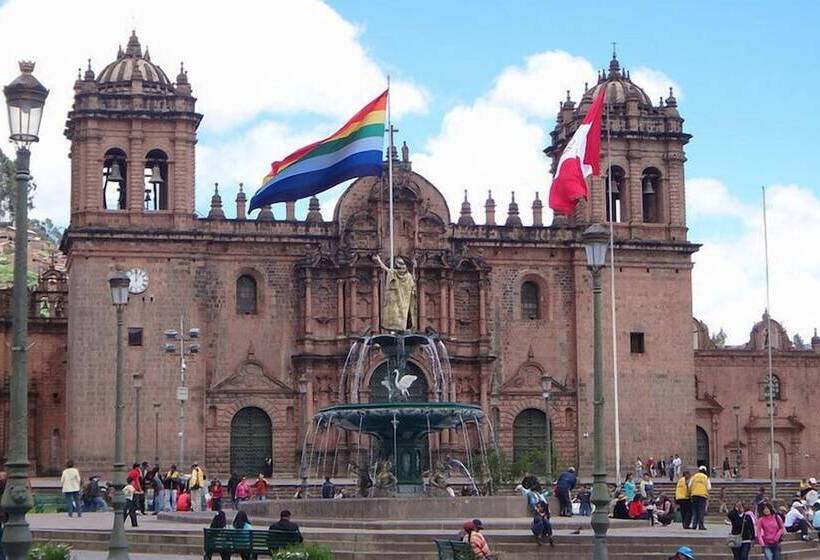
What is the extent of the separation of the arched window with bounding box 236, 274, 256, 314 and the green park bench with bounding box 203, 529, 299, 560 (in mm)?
30017

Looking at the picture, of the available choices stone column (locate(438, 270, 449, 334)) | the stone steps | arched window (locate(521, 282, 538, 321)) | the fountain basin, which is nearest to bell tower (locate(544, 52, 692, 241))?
arched window (locate(521, 282, 538, 321))

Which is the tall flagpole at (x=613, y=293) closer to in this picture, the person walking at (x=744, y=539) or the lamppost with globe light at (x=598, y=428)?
the person walking at (x=744, y=539)

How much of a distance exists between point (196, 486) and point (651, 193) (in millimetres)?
25098

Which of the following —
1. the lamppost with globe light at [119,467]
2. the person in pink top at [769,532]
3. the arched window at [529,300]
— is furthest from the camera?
the arched window at [529,300]

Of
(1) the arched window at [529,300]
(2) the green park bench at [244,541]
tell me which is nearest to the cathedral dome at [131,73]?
(1) the arched window at [529,300]

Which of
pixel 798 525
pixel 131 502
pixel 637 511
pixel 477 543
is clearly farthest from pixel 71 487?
pixel 798 525

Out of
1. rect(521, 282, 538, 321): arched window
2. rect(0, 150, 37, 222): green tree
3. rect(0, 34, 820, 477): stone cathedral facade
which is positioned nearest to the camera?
rect(0, 34, 820, 477): stone cathedral facade

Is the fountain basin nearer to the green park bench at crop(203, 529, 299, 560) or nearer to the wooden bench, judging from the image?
the green park bench at crop(203, 529, 299, 560)

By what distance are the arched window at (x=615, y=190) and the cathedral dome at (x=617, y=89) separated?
8.60 feet

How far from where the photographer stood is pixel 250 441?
52.2 meters

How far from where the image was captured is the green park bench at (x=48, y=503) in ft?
130

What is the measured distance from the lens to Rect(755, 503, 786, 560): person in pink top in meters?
24.0

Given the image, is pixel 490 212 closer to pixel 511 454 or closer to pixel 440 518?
pixel 511 454

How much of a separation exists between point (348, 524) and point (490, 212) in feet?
96.5
